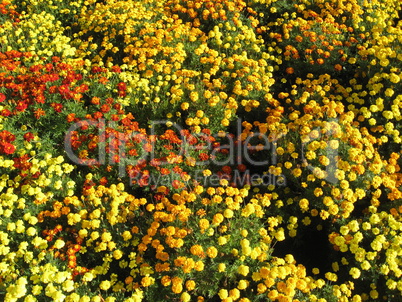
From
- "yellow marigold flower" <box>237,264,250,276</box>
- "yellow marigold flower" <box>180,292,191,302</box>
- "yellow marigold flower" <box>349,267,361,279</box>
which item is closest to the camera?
"yellow marigold flower" <box>180,292,191,302</box>

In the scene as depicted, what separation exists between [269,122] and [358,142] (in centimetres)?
132

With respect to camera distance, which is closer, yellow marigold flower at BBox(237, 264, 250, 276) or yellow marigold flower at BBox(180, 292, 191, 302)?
yellow marigold flower at BBox(180, 292, 191, 302)

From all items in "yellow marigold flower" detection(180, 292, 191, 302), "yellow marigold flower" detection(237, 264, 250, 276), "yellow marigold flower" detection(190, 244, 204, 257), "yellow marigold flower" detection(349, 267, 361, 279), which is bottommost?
"yellow marigold flower" detection(180, 292, 191, 302)

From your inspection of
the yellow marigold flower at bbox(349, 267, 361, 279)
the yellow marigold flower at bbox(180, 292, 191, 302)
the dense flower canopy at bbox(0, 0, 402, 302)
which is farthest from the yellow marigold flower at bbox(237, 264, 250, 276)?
the yellow marigold flower at bbox(349, 267, 361, 279)

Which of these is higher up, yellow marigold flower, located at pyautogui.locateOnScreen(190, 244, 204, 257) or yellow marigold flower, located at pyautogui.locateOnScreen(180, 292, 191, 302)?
yellow marigold flower, located at pyautogui.locateOnScreen(190, 244, 204, 257)

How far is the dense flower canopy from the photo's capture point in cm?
413

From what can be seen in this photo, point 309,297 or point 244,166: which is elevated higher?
point 244,166

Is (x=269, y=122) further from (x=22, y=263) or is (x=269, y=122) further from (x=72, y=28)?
(x=72, y=28)

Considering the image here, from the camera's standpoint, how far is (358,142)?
5.06 metres

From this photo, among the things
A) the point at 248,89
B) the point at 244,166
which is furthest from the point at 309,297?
the point at 248,89

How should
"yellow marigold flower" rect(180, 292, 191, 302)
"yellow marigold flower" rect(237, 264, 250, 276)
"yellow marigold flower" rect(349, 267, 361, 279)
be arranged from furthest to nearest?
"yellow marigold flower" rect(349, 267, 361, 279), "yellow marigold flower" rect(237, 264, 250, 276), "yellow marigold flower" rect(180, 292, 191, 302)

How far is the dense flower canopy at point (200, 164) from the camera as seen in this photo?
413 centimetres

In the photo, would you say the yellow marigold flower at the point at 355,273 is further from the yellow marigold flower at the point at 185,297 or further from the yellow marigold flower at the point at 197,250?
the yellow marigold flower at the point at 185,297

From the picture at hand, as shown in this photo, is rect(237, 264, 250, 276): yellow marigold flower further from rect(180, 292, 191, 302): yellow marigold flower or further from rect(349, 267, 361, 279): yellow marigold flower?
rect(349, 267, 361, 279): yellow marigold flower
